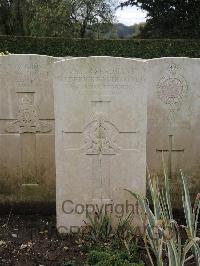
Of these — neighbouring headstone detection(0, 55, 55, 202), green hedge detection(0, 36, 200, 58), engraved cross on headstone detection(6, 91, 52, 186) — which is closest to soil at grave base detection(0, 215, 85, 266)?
neighbouring headstone detection(0, 55, 55, 202)

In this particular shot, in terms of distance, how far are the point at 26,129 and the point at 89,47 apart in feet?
32.1

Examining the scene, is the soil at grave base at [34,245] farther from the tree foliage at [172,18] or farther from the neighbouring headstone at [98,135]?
the tree foliage at [172,18]

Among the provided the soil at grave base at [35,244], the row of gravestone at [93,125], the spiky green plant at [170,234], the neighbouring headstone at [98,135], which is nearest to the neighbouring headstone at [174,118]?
the row of gravestone at [93,125]

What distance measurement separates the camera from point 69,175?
4012 mm

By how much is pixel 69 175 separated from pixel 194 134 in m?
1.47

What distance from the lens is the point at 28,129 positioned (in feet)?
15.5

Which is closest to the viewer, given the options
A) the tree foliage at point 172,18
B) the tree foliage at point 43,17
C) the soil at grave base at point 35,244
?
the soil at grave base at point 35,244

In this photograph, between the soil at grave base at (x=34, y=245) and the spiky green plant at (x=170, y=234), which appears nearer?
the spiky green plant at (x=170, y=234)

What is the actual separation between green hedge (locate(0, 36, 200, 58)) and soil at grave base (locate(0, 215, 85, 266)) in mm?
10124

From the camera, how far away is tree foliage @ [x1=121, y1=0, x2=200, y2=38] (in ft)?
74.7

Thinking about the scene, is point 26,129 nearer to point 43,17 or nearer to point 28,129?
point 28,129

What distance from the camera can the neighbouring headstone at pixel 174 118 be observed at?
4.60 m

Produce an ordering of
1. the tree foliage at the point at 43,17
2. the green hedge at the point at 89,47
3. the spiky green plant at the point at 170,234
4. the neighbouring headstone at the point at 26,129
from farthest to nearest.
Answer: the tree foliage at the point at 43,17
the green hedge at the point at 89,47
the neighbouring headstone at the point at 26,129
the spiky green plant at the point at 170,234

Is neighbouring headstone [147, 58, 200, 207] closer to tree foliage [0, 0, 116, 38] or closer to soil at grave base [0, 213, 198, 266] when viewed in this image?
soil at grave base [0, 213, 198, 266]
